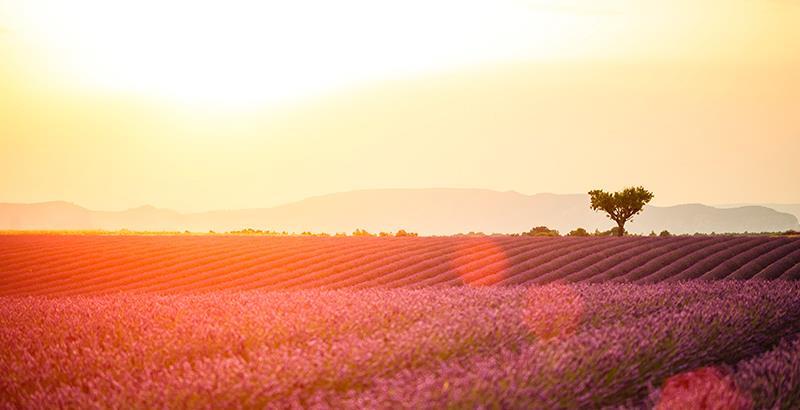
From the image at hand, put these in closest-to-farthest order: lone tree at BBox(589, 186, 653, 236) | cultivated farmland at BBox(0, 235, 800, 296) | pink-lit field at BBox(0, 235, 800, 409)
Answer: pink-lit field at BBox(0, 235, 800, 409) → cultivated farmland at BBox(0, 235, 800, 296) → lone tree at BBox(589, 186, 653, 236)

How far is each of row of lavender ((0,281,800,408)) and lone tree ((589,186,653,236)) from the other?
24.8m

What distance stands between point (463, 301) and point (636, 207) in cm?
2665

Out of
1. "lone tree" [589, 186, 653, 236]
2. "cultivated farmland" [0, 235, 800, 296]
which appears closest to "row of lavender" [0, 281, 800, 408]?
"cultivated farmland" [0, 235, 800, 296]

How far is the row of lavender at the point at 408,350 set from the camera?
3566mm

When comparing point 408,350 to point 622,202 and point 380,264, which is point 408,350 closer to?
point 380,264

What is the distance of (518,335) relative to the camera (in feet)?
16.4

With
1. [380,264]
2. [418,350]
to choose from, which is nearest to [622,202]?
[380,264]

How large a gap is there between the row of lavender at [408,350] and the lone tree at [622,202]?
81.5 feet

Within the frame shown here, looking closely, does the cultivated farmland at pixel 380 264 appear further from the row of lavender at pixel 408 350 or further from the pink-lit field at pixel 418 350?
the row of lavender at pixel 408 350

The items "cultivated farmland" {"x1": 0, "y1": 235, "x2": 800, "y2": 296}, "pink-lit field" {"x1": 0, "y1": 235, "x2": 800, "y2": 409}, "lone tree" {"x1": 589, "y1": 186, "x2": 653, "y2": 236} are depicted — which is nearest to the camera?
"pink-lit field" {"x1": 0, "y1": 235, "x2": 800, "y2": 409}

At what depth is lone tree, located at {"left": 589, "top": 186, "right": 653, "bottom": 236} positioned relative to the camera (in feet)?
102

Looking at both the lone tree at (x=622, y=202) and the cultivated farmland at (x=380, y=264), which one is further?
the lone tree at (x=622, y=202)

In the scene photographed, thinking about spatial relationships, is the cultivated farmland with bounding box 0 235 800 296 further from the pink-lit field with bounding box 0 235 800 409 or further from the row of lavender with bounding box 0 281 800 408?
the row of lavender with bounding box 0 281 800 408

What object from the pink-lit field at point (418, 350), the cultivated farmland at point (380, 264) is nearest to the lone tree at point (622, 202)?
the cultivated farmland at point (380, 264)
